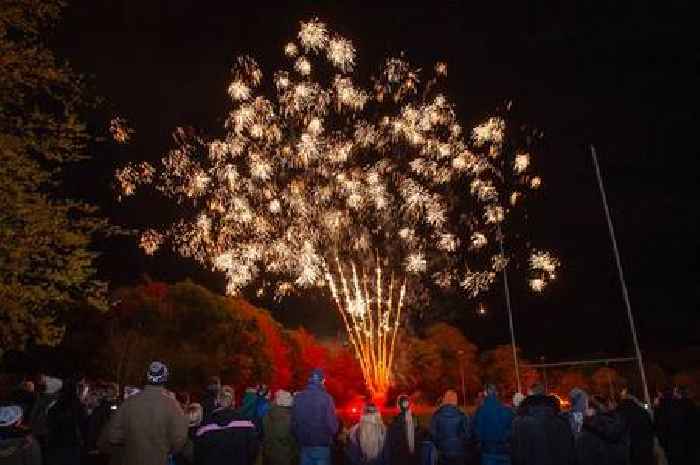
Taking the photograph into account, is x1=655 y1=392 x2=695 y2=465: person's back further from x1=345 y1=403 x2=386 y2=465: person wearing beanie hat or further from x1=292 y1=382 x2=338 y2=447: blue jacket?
x1=292 y1=382 x2=338 y2=447: blue jacket

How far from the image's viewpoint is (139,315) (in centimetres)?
3619

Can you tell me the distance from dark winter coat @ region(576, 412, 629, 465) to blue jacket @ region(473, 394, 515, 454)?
5.39 ft

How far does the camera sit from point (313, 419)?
9.83m

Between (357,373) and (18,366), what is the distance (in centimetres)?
2370

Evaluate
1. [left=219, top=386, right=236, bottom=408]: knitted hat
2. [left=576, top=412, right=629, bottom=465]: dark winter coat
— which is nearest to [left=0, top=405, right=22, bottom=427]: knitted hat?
[left=219, top=386, right=236, bottom=408]: knitted hat

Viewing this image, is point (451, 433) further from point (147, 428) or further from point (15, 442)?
point (15, 442)

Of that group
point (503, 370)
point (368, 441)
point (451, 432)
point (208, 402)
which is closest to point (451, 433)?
point (451, 432)

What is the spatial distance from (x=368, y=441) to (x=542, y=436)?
3526 millimetres

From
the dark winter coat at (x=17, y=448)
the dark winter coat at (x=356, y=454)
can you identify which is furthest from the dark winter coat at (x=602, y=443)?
the dark winter coat at (x=17, y=448)

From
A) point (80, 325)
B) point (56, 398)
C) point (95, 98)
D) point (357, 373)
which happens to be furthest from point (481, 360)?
point (56, 398)

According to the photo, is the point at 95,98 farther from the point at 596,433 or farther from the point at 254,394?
the point at 596,433

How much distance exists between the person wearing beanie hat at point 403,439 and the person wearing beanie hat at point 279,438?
1.50m

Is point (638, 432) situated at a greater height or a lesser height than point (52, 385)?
lesser

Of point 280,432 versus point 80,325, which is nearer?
point 280,432
